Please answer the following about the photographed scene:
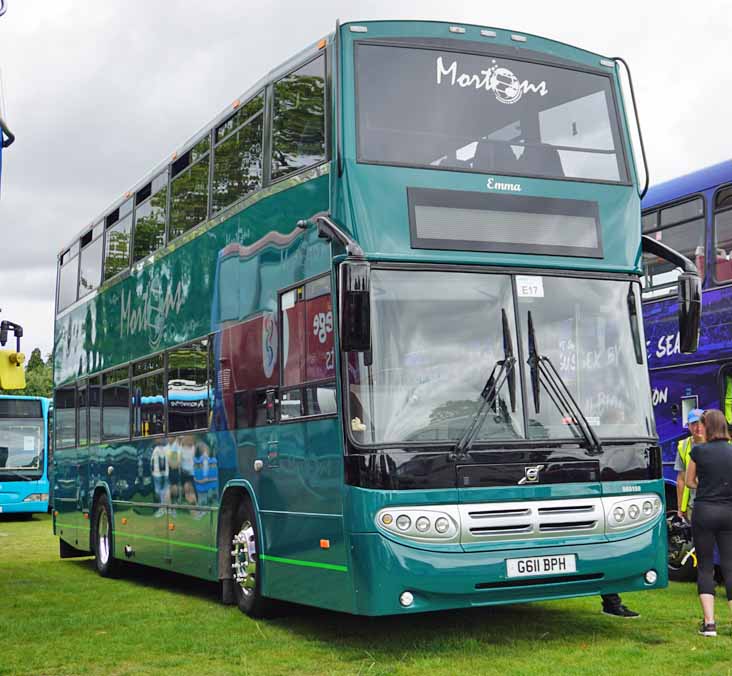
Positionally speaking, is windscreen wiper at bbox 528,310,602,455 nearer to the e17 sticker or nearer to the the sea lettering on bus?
the e17 sticker

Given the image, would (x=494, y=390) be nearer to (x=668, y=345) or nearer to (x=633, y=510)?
(x=633, y=510)

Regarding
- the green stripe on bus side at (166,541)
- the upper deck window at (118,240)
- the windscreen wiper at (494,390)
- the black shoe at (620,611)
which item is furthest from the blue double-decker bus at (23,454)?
the windscreen wiper at (494,390)

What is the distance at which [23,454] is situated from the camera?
31.3m

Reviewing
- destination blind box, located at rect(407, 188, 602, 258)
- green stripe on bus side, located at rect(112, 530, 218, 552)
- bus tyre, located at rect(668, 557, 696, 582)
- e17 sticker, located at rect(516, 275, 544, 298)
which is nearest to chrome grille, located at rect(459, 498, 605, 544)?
e17 sticker, located at rect(516, 275, 544, 298)

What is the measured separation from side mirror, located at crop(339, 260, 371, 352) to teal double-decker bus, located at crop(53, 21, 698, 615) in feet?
0.06

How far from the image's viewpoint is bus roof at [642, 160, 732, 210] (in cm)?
1323

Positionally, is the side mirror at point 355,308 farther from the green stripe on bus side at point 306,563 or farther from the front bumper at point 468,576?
the green stripe on bus side at point 306,563

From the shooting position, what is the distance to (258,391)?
10.9 metres

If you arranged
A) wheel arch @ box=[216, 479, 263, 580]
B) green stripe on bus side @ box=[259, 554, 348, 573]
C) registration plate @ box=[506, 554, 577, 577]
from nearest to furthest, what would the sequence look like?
registration plate @ box=[506, 554, 577, 577] → green stripe on bus side @ box=[259, 554, 348, 573] → wheel arch @ box=[216, 479, 263, 580]

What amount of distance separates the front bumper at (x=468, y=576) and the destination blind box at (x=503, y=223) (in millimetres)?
2261

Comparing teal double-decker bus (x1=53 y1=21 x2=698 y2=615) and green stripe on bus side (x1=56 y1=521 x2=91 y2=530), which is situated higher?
teal double-decker bus (x1=53 y1=21 x2=698 y2=615)

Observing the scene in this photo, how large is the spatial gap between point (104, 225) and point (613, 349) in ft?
30.8

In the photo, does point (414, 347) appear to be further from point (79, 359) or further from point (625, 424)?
point (79, 359)

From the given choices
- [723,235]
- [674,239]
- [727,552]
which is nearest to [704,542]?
[727,552]
